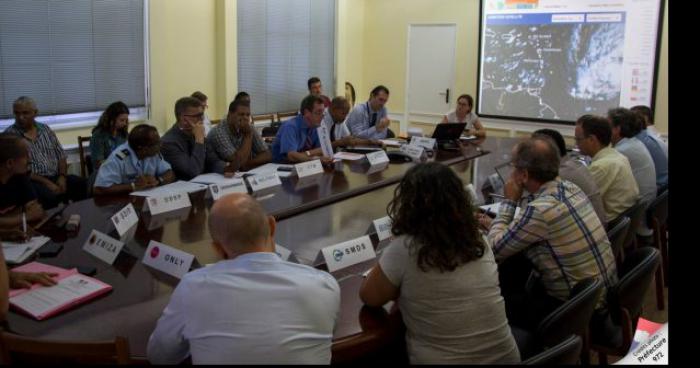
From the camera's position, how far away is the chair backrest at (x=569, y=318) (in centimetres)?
194

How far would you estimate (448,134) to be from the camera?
5438 mm

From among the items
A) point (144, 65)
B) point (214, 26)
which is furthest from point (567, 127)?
point (144, 65)

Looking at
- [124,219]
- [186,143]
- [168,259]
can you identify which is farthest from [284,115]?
[168,259]

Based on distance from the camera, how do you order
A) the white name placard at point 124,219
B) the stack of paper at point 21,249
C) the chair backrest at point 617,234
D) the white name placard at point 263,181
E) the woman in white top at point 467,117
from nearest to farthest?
the stack of paper at point 21,249, the white name placard at point 124,219, the chair backrest at point 617,234, the white name placard at point 263,181, the woman in white top at point 467,117

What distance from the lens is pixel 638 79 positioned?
686cm

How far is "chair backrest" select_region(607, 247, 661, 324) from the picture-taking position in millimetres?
2211

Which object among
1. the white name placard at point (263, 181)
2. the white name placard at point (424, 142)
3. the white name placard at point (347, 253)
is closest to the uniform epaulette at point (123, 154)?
the white name placard at point (263, 181)

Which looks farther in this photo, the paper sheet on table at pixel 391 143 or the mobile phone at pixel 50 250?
the paper sheet on table at pixel 391 143

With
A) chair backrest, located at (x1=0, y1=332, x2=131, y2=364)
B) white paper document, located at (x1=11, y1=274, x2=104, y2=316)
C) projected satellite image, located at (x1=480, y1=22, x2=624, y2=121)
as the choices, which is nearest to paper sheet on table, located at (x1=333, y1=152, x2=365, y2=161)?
white paper document, located at (x1=11, y1=274, x2=104, y2=316)

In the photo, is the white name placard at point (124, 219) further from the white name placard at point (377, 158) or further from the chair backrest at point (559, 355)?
the white name placard at point (377, 158)

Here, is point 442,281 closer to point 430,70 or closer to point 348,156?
point 348,156

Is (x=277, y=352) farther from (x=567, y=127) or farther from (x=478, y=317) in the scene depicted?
(x=567, y=127)

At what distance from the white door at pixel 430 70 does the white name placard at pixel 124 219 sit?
6184 mm

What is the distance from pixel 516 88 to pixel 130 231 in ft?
20.0
